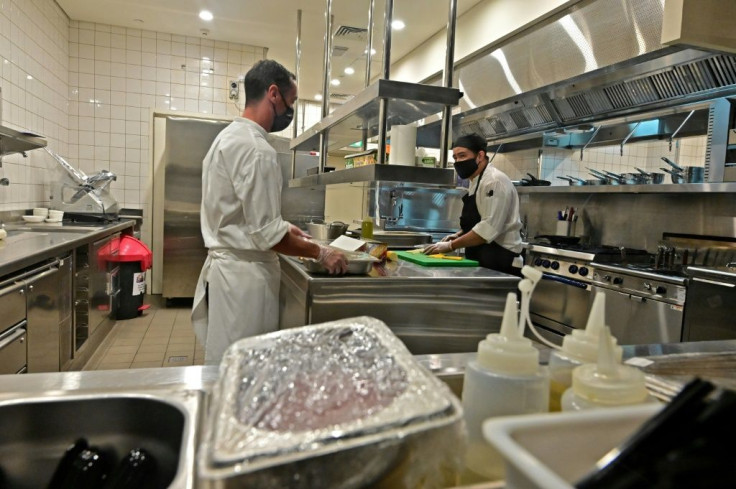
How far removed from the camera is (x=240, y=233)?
2.18 meters

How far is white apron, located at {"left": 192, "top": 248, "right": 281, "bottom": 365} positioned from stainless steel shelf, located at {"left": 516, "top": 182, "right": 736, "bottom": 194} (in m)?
2.84

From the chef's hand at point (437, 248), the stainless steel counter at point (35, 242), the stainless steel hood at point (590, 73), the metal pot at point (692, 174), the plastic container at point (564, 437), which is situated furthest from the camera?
the metal pot at point (692, 174)

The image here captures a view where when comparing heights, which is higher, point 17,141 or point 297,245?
point 17,141

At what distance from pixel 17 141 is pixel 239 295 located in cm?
239

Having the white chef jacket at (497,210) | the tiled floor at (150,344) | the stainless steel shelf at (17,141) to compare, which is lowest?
the tiled floor at (150,344)

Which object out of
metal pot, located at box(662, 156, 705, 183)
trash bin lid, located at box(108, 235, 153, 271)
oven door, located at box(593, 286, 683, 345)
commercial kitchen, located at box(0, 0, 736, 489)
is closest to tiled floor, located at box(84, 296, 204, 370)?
commercial kitchen, located at box(0, 0, 736, 489)

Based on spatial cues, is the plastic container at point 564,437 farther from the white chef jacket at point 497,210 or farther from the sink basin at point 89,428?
the white chef jacket at point 497,210

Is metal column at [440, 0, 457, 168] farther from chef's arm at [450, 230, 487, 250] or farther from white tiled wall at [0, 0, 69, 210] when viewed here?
white tiled wall at [0, 0, 69, 210]

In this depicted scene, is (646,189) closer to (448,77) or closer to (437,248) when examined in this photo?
(437,248)

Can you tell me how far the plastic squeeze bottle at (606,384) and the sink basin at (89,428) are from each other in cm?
54

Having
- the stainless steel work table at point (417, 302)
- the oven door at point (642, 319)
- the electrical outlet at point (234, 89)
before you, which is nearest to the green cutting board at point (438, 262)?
the stainless steel work table at point (417, 302)

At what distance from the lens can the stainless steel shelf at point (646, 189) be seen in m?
3.10

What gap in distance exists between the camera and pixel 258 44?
6223mm

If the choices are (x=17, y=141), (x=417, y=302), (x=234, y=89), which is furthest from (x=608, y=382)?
(x=234, y=89)
